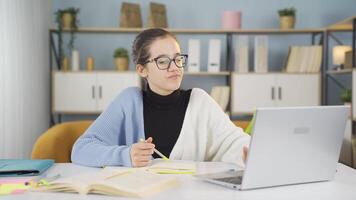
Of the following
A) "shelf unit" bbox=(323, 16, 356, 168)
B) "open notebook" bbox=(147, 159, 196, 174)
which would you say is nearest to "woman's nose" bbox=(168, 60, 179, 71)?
"open notebook" bbox=(147, 159, 196, 174)

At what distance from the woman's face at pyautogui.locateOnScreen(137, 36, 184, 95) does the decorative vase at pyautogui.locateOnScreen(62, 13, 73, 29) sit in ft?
8.57

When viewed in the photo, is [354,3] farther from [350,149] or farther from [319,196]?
[319,196]

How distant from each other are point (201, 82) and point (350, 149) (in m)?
1.53

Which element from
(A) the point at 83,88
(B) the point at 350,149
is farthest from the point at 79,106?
(B) the point at 350,149

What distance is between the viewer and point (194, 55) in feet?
14.6

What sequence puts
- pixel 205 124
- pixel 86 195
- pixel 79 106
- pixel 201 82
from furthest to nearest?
pixel 201 82, pixel 79 106, pixel 205 124, pixel 86 195

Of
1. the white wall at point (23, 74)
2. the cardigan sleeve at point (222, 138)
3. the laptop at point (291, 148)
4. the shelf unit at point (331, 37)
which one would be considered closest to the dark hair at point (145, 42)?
the cardigan sleeve at point (222, 138)

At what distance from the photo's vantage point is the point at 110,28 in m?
→ 4.45

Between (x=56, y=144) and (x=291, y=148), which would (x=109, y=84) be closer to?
(x=56, y=144)

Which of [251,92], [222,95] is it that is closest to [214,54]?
[222,95]

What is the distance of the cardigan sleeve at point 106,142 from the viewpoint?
1648mm

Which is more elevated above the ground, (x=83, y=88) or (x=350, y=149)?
(x=83, y=88)

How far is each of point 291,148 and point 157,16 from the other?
3342mm

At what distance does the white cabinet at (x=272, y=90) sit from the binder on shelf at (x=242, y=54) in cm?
7
